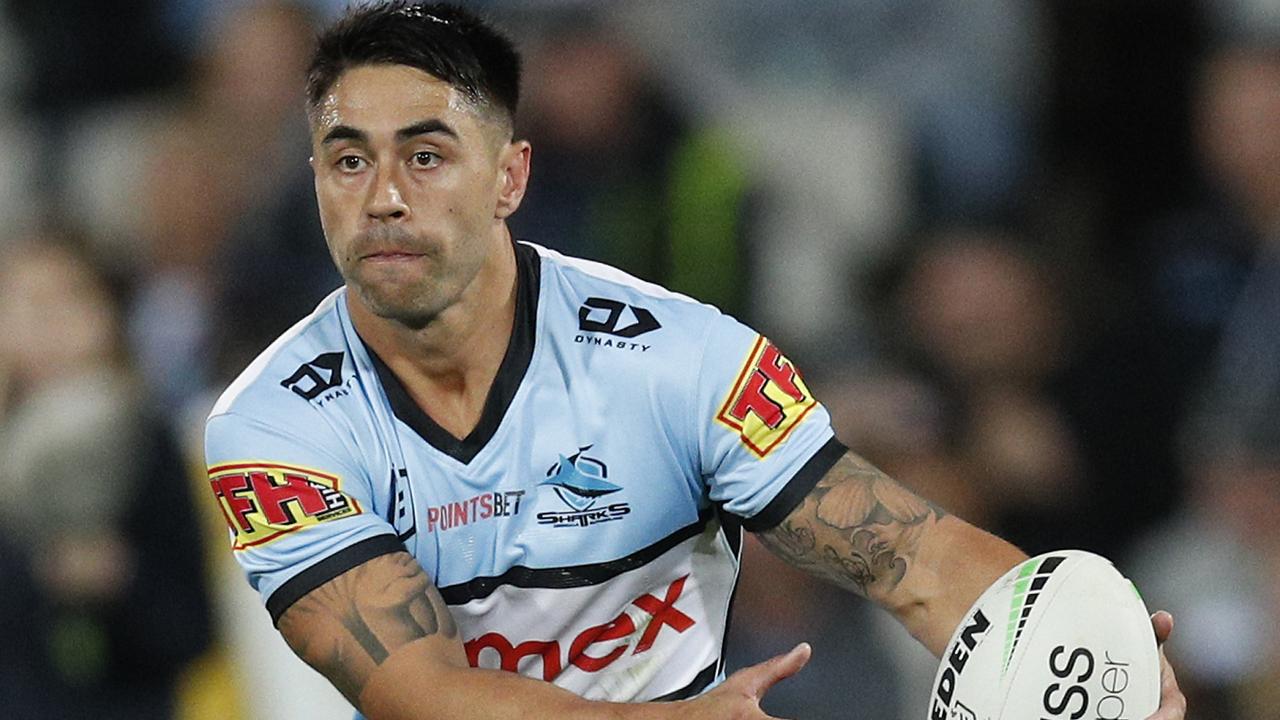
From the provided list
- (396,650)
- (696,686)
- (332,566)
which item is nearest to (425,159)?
(332,566)

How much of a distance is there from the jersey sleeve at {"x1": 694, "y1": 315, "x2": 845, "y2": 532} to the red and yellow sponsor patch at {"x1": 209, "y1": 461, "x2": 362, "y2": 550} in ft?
2.41

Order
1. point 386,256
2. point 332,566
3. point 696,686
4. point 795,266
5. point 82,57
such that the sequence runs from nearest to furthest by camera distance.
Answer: point 332,566 < point 386,256 < point 696,686 < point 795,266 < point 82,57

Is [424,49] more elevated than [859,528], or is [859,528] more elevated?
[424,49]

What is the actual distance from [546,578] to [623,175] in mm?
3399

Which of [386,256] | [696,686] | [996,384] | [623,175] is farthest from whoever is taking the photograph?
[623,175]

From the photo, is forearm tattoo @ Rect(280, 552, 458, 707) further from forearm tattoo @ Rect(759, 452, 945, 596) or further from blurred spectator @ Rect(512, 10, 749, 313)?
blurred spectator @ Rect(512, 10, 749, 313)

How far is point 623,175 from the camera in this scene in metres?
7.45

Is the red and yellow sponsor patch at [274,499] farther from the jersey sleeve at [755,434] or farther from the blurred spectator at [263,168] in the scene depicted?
the blurred spectator at [263,168]

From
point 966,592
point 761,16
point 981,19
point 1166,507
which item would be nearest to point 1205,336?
point 1166,507

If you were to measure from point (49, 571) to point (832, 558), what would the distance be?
345 cm

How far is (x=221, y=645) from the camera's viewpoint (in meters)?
6.54

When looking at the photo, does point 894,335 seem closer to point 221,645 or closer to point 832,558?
point 221,645

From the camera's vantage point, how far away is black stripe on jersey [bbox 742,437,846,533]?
13.5ft

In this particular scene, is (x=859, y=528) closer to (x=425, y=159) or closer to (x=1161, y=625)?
(x=1161, y=625)
